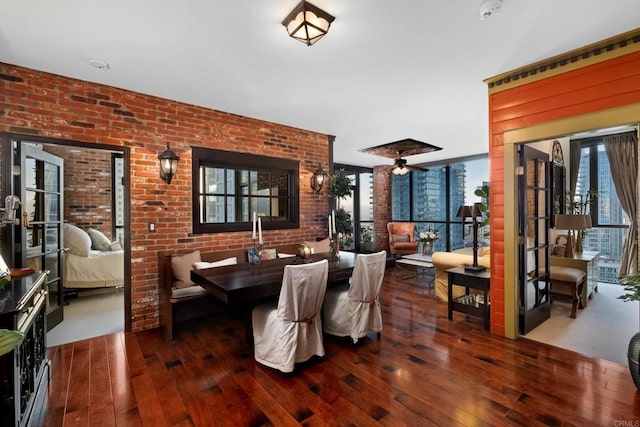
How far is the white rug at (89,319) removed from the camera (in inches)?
126

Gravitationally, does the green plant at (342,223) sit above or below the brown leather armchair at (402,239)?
above

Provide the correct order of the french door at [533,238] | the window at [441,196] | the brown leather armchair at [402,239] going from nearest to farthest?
the french door at [533,238], the brown leather armchair at [402,239], the window at [441,196]

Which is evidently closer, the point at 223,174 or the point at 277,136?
the point at 223,174

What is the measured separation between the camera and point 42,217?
329 centimetres

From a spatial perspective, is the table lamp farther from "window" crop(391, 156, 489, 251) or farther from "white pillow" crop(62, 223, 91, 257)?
"white pillow" crop(62, 223, 91, 257)

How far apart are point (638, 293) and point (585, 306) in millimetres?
2543

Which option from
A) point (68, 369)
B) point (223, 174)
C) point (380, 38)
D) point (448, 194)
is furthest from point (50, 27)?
point (448, 194)

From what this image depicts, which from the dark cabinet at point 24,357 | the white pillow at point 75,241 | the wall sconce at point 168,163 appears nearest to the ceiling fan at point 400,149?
the wall sconce at point 168,163

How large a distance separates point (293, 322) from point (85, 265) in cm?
395

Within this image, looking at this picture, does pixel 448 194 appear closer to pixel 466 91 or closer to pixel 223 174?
pixel 466 91

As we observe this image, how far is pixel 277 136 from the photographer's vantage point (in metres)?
4.45

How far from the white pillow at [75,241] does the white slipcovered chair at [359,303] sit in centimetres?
397

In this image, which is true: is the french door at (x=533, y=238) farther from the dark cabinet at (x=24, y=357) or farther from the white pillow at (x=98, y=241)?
the white pillow at (x=98, y=241)

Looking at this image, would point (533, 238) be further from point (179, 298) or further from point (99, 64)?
point (99, 64)
